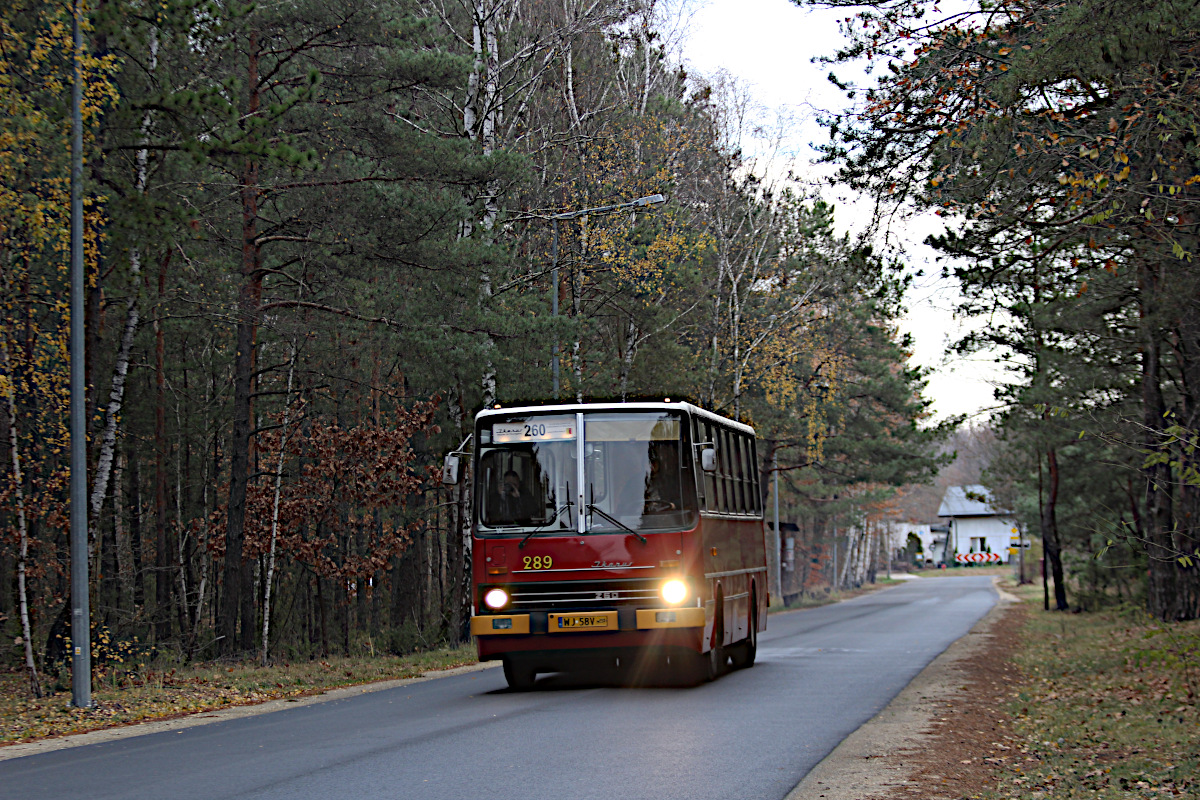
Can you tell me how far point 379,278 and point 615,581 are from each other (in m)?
11.4

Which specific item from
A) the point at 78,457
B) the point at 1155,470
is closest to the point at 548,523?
the point at 78,457

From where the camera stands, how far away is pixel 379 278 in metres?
25.2

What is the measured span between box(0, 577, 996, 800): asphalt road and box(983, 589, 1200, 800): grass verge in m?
1.70

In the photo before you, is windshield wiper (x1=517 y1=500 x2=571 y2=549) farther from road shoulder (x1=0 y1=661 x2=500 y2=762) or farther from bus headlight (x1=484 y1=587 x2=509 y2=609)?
road shoulder (x1=0 y1=661 x2=500 y2=762)

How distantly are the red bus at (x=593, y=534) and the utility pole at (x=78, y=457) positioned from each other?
15.2ft

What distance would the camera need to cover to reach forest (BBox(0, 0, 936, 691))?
62.0 ft

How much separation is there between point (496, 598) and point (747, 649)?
19.9 ft

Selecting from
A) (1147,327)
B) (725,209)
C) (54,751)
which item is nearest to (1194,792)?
(54,751)

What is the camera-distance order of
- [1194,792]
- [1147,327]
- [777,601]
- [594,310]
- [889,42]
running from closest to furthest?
[1194,792] → [889,42] → [1147,327] → [594,310] → [777,601]

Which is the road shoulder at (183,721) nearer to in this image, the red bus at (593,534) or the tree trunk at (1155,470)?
the red bus at (593,534)

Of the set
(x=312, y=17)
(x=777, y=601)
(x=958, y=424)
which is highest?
(x=312, y=17)

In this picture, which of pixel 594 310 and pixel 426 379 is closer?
pixel 426 379

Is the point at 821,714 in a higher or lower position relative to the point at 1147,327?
lower

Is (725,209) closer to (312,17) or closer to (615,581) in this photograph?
(312,17)
